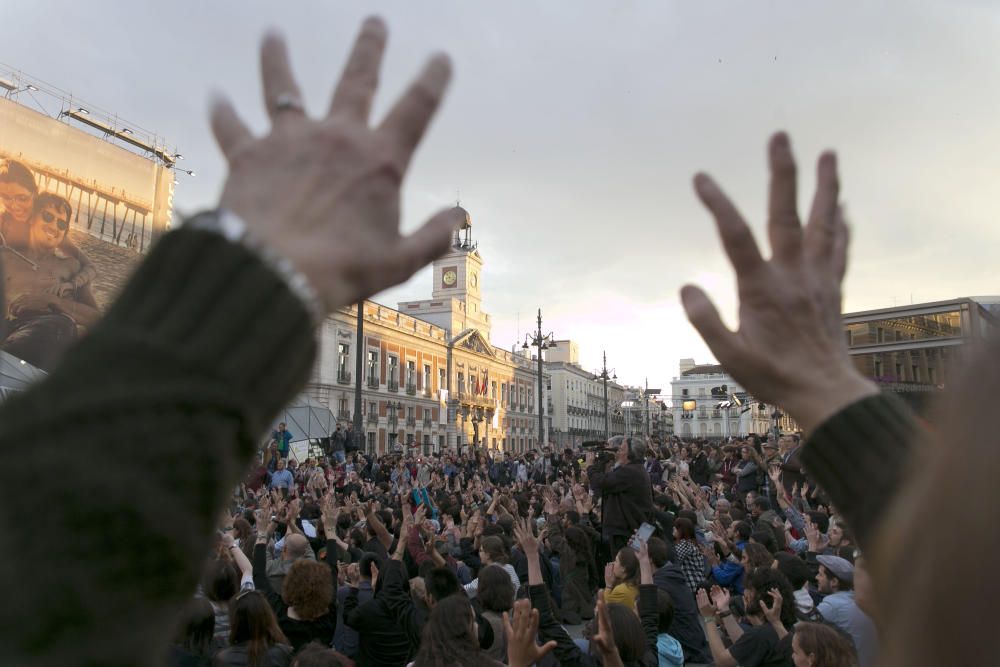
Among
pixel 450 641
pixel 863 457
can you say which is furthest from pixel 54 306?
pixel 863 457

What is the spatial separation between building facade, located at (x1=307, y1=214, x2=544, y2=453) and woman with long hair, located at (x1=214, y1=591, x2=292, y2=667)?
33662mm

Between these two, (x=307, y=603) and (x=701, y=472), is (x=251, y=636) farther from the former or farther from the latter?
(x=701, y=472)

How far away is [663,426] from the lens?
11756cm

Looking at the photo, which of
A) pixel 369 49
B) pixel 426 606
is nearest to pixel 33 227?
pixel 426 606

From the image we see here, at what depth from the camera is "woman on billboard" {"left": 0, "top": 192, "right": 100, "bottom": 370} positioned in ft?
86.6

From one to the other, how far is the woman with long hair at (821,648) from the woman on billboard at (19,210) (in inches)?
1209

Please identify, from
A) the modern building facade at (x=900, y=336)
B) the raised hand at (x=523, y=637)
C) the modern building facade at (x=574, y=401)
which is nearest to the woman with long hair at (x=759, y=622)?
the raised hand at (x=523, y=637)

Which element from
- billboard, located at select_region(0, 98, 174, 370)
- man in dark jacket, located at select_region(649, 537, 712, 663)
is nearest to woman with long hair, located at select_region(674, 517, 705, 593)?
man in dark jacket, located at select_region(649, 537, 712, 663)

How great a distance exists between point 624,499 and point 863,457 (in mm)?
8019

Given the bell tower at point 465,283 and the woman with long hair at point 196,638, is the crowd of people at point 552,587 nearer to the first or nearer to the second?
the woman with long hair at point 196,638

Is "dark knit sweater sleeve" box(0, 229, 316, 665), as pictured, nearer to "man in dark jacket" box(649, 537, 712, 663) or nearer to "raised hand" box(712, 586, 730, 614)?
"raised hand" box(712, 586, 730, 614)

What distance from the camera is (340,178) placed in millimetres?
984

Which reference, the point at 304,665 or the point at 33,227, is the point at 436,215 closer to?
the point at 304,665

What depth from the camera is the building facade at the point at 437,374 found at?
1902 inches
